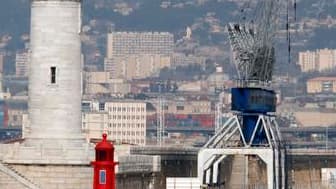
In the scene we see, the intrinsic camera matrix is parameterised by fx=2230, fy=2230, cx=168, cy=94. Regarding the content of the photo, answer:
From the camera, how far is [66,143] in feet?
158

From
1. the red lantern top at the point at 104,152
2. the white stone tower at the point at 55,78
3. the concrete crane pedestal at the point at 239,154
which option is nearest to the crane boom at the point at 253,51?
the concrete crane pedestal at the point at 239,154

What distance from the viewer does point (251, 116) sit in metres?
71.1

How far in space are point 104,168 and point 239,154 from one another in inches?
1343

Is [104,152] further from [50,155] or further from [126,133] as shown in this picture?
[126,133]

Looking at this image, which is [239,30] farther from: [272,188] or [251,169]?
[272,188]

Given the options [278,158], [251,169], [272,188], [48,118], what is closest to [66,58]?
[48,118]

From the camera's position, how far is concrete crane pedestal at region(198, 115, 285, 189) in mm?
66438

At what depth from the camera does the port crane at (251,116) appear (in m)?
67.1

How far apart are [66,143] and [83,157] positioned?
893mm

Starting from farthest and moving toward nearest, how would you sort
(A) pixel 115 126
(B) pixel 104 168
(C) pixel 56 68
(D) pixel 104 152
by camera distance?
1. (A) pixel 115 126
2. (C) pixel 56 68
3. (D) pixel 104 152
4. (B) pixel 104 168

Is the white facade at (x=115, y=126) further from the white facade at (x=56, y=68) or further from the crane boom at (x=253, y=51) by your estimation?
the white facade at (x=56, y=68)

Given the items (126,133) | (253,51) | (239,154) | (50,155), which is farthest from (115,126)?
(50,155)

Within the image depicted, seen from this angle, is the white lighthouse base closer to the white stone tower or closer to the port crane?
the white stone tower

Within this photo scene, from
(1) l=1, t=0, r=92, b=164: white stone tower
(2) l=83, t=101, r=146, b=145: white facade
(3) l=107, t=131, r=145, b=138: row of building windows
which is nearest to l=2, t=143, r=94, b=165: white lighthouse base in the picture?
(1) l=1, t=0, r=92, b=164: white stone tower
